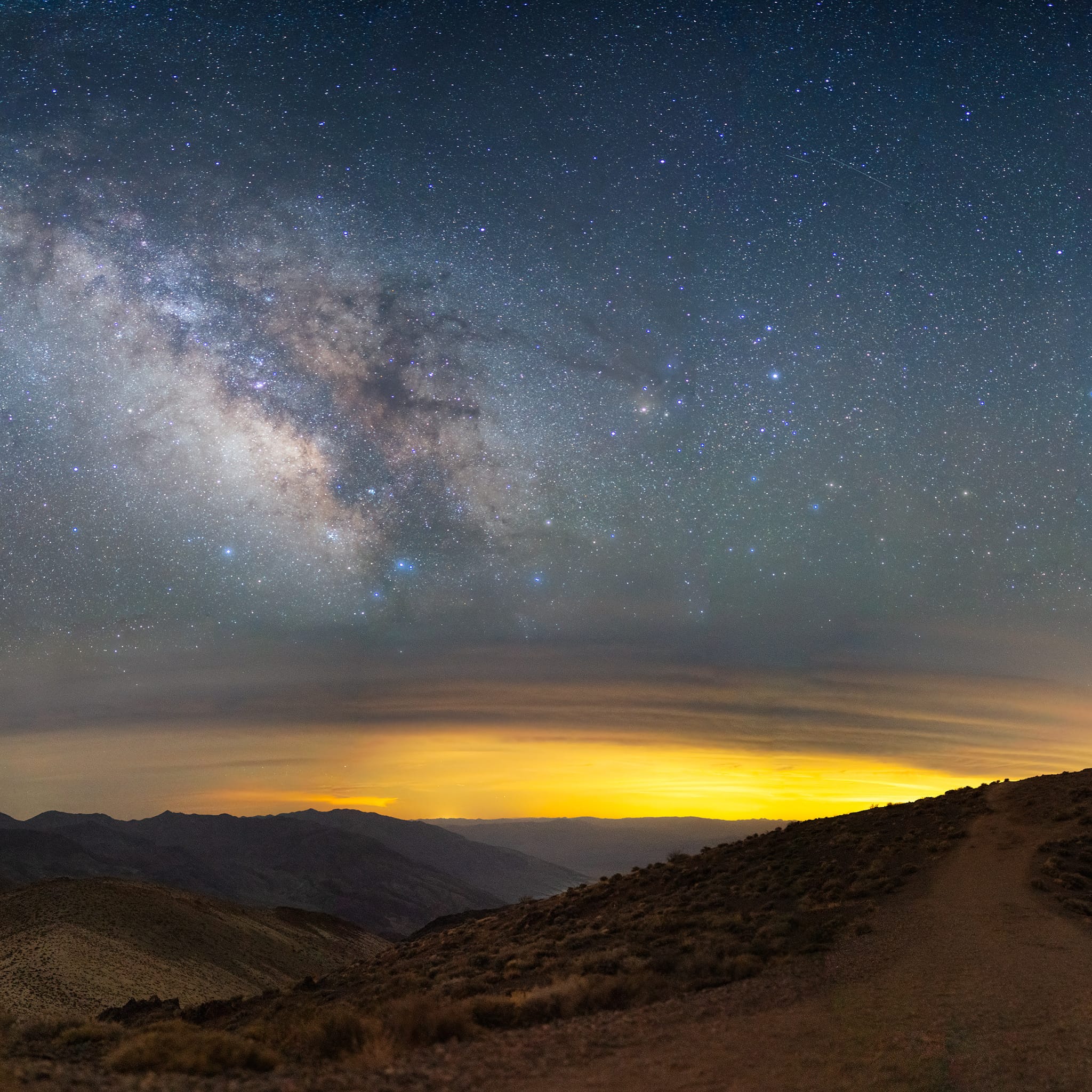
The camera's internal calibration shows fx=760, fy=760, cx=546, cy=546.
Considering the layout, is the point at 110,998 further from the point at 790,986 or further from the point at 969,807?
the point at 969,807

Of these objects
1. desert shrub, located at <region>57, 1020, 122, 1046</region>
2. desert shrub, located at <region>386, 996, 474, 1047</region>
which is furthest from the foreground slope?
desert shrub, located at <region>57, 1020, 122, 1046</region>

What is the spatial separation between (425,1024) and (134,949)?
151 ft

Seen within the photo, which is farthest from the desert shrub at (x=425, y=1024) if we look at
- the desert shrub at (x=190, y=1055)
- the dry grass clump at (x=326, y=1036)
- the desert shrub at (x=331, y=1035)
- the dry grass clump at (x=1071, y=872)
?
the dry grass clump at (x=1071, y=872)

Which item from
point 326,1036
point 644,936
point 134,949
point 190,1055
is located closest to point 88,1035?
point 190,1055

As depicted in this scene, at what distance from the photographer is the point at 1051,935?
17.6m

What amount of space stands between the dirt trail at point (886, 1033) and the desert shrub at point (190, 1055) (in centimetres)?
277

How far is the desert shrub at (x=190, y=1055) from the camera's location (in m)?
9.84

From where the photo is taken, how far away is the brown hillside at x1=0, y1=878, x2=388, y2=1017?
120 feet

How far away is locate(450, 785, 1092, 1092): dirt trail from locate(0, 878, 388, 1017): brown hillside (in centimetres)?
3010

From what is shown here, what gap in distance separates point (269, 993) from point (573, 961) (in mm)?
11492

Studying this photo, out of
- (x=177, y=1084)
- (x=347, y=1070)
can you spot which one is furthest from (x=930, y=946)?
(x=177, y=1084)

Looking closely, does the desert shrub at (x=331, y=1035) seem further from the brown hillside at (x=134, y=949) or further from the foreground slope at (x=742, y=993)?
the brown hillside at (x=134, y=949)

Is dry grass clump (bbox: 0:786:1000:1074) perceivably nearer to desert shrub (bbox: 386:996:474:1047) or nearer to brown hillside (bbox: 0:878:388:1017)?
desert shrub (bbox: 386:996:474:1047)

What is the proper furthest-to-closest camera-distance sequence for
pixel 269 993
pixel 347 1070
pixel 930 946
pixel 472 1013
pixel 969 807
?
pixel 969 807 < pixel 269 993 < pixel 930 946 < pixel 472 1013 < pixel 347 1070
